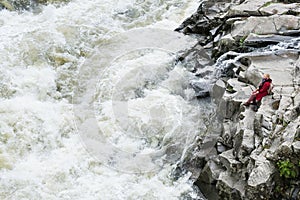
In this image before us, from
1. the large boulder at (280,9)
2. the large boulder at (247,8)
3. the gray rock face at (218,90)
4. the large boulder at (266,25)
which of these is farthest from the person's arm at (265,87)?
the large boulder at (247,8)

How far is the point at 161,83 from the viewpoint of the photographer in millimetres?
11797

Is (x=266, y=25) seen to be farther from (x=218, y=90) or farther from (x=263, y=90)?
(x=263, y=90)

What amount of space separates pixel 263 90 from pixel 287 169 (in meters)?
2.11

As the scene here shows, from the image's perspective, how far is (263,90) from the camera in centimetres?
896

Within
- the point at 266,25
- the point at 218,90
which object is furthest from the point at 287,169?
the point at 266,25

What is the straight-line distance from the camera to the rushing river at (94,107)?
915cm

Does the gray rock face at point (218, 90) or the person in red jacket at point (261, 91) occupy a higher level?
the person in red jacket at point (261, 91)

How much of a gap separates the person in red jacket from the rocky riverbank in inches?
5.4

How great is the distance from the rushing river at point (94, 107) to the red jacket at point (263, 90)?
1.76 m

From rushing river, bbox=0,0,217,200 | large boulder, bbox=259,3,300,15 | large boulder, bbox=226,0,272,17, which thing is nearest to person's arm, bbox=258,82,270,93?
rushing river, bbox=0,0,217,200

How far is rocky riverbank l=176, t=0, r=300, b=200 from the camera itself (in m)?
7.65

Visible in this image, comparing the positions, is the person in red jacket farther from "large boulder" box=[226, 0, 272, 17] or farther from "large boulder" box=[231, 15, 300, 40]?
"large boulder" box=[226, 0, 272, 17]

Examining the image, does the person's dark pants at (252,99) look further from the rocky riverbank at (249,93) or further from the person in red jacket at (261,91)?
the rocky riverbank at (249,93)

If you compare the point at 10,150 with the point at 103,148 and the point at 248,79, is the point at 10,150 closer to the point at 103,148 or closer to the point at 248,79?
the point at 103,148
